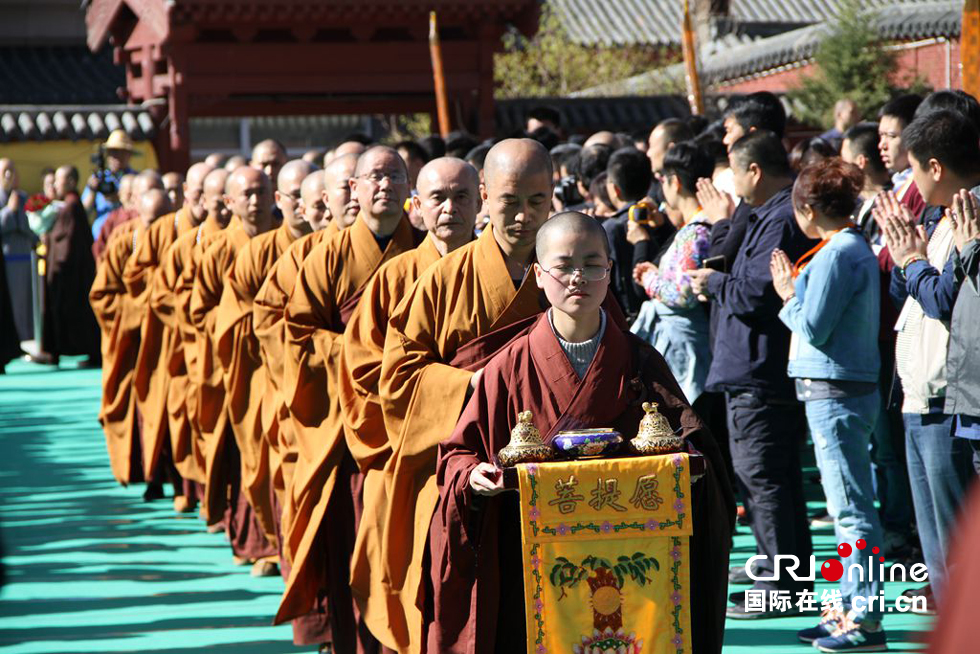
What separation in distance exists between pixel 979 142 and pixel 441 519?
2202 mm

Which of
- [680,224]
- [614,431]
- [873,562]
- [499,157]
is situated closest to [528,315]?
[499,157]

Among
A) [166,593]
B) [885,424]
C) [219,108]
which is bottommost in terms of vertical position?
[166,593]

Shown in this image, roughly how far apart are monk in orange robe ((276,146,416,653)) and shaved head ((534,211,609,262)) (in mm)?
1736

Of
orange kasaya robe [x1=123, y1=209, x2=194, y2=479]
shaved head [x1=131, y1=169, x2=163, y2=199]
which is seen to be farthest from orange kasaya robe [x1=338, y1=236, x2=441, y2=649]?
shaved head [x1=131, y1=169, x2=163, y2=199]

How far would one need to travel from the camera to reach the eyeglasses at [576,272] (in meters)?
3.41

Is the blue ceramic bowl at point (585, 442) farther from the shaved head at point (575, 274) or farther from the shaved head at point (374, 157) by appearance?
the shaved head at point (374, 157)

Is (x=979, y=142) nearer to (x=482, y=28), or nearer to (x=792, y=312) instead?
(x=792, y=312)

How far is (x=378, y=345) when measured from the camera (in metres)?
4.49

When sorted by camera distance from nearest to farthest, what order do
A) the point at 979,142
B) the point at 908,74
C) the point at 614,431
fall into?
1. the point at 614,431
2. the point at 979,142
3. the point at 908,74

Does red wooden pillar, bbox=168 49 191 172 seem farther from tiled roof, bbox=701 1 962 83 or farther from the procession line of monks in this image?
tiled roof, bbox=701 1 962 83

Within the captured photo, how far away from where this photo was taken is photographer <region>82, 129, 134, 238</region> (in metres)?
14.5

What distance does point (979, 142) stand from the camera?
4.46m

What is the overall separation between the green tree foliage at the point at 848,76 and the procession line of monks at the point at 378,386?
11.2 metres

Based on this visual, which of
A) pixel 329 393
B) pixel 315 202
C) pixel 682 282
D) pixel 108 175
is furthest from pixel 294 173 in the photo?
pixel 108 175
